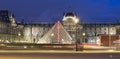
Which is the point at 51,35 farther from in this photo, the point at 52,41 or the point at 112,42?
the point at 112,42

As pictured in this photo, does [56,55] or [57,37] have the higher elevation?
[57,37]

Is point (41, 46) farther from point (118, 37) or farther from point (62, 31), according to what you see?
point (118, 37)

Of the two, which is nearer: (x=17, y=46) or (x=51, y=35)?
(x=17, y=46)

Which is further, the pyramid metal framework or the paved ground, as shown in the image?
the pyramid metal framework

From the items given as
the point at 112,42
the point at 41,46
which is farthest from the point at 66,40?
the point at 41,46

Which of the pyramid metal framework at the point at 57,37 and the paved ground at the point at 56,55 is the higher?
the pyramid metal framework at the point at 57,37

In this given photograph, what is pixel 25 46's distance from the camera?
109 metres

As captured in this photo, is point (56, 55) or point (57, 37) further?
point (57, 37)

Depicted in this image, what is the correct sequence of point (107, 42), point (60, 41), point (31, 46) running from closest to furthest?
1. point (31, 46)
2. point (60, 41)
3. point (107, 42)

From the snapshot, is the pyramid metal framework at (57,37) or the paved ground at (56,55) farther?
the pyramid metal framework at (57,37)

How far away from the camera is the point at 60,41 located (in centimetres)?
13238

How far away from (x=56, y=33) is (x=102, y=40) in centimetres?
1686

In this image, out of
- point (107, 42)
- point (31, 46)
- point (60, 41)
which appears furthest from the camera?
point (107, 42)

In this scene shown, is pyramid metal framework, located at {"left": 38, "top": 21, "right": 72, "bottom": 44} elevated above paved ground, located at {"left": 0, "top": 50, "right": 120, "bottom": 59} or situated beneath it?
elevated above
